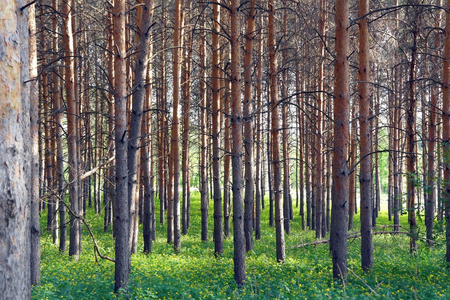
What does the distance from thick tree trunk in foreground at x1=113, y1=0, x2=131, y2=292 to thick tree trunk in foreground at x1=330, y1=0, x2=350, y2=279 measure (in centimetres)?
394

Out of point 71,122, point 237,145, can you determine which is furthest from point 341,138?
point 71,122

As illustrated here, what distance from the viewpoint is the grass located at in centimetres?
689

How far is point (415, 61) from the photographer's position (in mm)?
12297

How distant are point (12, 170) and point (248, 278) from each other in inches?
254

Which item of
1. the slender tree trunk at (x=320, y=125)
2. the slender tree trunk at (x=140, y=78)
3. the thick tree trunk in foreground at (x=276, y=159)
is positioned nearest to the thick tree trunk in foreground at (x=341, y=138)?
the thick tree trunk in foreground at (x=276, y=159)

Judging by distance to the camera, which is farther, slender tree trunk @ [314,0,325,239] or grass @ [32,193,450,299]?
slender tree trunk @ [314,0,325,239]

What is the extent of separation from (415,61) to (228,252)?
354 inches

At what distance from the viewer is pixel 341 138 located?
733 centimetres

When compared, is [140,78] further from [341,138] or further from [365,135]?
[365,135]

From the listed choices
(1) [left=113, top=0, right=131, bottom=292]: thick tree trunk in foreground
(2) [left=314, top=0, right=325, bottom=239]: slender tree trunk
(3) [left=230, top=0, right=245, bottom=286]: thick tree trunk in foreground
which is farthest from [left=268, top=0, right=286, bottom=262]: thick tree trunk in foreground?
(1) [left=113, top=0, right=131, bottom=292]: thick tree trunk in foreground

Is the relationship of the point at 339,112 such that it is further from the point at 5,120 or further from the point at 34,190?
the point at 34,190

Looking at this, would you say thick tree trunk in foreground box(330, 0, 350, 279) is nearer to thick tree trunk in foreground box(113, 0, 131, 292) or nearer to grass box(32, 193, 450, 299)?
grass box(32, 193, 450, 299)

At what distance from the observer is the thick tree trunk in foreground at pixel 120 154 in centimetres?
702

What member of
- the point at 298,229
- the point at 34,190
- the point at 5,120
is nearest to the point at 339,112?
the point at 5,120
